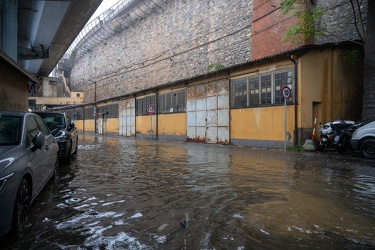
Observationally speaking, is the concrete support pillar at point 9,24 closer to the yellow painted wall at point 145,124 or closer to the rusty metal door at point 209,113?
the rusty metal door at point 209,113

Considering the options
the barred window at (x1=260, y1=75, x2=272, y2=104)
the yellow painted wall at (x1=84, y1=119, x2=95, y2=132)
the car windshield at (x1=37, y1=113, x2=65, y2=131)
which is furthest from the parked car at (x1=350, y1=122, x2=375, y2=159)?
the yellow painted wall at (x1=84, y1=119, x2=95, y2=132)

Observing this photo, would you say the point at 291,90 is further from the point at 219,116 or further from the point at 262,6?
the point at 262,6

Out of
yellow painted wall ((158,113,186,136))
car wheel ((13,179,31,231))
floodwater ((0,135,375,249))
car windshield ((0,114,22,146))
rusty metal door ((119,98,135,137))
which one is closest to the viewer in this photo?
floodwater ((0,135,375,249))

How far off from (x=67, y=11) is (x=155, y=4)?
65.3ft

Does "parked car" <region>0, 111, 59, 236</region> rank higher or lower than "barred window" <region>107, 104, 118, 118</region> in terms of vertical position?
lower

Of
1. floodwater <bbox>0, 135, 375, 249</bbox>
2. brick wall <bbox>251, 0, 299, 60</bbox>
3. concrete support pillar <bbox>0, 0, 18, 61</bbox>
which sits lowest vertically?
floodwater <bbox>0, 135, 375, 249</bbox>

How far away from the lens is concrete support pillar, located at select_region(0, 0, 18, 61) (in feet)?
42.3

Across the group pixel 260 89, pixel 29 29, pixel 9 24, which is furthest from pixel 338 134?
pixel 29 29

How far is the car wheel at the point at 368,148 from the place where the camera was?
9.55 metres

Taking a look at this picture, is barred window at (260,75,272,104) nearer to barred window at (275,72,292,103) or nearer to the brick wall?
barred window at (275,72,292,103)

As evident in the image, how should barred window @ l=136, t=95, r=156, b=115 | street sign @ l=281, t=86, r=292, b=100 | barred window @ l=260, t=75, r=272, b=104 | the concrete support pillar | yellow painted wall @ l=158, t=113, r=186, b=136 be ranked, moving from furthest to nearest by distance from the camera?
barred window @ l=136, t=95, r=156, b=115 < yellow painted wall @ l=158, t=113, r=186, b=136 < barred window @ l=260, t=75, r=272, b=104 < the concrete support pillar < street sign @ l=281, t=86, r=292, b=100

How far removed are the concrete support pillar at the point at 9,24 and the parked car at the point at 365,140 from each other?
14794 millimetres

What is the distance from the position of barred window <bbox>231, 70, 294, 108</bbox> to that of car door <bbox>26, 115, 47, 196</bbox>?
34.6ft

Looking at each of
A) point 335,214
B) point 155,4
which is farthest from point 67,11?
point 155,4
